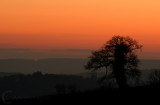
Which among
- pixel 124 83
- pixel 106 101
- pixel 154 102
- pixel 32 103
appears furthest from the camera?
pixel 124 83

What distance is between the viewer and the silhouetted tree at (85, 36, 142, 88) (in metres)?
66.7

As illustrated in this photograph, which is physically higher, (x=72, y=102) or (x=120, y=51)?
(x=120, y=51)

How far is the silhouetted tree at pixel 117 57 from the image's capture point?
219 ft

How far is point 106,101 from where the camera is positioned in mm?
33406

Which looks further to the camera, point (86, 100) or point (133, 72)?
point (133, 72)

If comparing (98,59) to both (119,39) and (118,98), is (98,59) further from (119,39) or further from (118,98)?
(118,98)

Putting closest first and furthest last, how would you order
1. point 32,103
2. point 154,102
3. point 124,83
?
point 154,102 < point 32,103 < point 124,83

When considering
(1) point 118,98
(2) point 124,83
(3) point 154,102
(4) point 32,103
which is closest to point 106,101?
(1) point 118,98

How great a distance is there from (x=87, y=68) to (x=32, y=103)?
32.1m

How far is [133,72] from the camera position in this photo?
219 feet

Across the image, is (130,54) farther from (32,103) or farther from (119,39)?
(32,103)

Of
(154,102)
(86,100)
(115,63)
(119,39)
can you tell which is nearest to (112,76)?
(115,63)

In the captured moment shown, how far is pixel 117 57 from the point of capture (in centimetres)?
6700

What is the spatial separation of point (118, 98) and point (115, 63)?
106 feet
